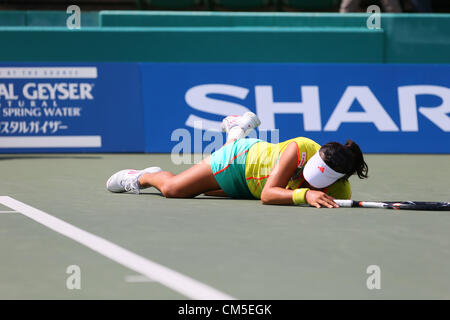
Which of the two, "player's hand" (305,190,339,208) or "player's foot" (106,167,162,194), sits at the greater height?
"player's hand" (305,190,339,208)

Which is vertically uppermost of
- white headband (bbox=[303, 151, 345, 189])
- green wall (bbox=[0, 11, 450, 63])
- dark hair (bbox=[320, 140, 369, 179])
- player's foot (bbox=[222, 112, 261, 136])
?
green wall (bbox=[0, 11, 450, 63])

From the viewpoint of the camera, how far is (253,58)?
15.0m

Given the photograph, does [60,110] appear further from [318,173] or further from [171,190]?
[318,173]

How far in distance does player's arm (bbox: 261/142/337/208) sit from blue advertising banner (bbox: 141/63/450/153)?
6.86m

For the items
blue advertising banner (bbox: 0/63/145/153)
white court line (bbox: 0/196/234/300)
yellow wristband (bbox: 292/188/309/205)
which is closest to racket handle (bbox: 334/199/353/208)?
yellow wristband (bbox: 292/188/309/205)

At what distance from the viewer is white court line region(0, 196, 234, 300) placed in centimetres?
386

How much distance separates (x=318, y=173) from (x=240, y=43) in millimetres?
8691

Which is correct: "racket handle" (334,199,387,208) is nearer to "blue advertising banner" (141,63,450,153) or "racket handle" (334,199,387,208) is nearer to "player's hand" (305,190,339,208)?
"player's hand" (305,190,339,208)

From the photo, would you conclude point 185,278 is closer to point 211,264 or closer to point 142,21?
point 211,264

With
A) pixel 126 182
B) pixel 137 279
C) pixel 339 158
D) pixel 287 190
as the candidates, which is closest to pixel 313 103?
pixel 126 182

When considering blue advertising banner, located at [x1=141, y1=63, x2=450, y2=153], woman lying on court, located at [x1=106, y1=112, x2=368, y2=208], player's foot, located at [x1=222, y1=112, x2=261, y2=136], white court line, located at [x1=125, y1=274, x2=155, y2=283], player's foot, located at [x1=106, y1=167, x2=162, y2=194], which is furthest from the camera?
blue advertising banner, located at [x1=141, y1=63, x2=450, y2=153]

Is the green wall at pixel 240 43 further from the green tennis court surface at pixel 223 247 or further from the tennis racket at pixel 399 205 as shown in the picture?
the tennis racket at pixel 399 205
